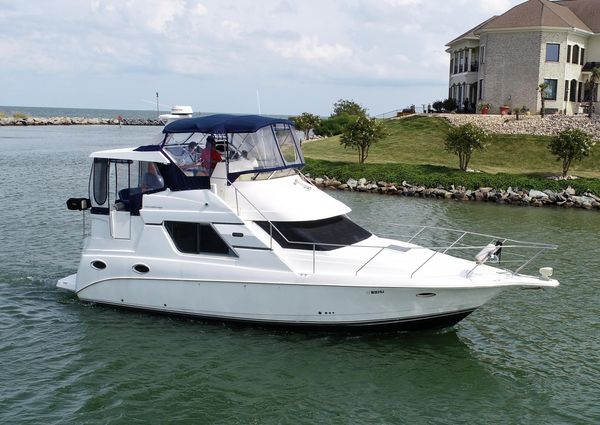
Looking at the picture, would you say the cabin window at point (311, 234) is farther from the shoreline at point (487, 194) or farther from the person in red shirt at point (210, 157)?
the shoreline at point (487, 194)

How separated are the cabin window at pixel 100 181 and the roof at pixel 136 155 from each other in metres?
0.19

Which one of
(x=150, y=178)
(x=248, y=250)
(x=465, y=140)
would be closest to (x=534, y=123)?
(x=465, y=140)

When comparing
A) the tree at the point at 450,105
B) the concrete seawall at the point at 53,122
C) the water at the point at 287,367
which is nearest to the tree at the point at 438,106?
the tree at the point at 450,105

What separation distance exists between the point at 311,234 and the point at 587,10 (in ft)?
186

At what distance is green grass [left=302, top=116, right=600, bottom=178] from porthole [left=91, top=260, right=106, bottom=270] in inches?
1226

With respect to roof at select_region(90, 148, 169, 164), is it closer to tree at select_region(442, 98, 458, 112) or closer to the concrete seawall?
tree at select_region(442, 98, 458, 112)

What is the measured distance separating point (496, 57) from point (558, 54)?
5041 millimetres

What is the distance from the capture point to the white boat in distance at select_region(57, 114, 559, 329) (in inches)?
537

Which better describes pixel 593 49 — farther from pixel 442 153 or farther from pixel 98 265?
pixel 98 265

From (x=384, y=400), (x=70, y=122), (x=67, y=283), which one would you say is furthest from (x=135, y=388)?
(x=70, y=122)

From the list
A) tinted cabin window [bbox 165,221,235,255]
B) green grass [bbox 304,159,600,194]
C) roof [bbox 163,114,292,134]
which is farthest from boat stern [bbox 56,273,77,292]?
green grass [bbox 304,159,600,194]

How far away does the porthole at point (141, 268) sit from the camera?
1484 cm

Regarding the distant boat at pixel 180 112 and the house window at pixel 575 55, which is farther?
the house window at pixel 575 55

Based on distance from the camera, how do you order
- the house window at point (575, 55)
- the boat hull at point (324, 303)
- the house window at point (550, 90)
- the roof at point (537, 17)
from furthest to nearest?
the house window at point (575, 55)
the house window at point (550, 90)
the roof at point (537, 17)
the boat hull at point (324, 303)
